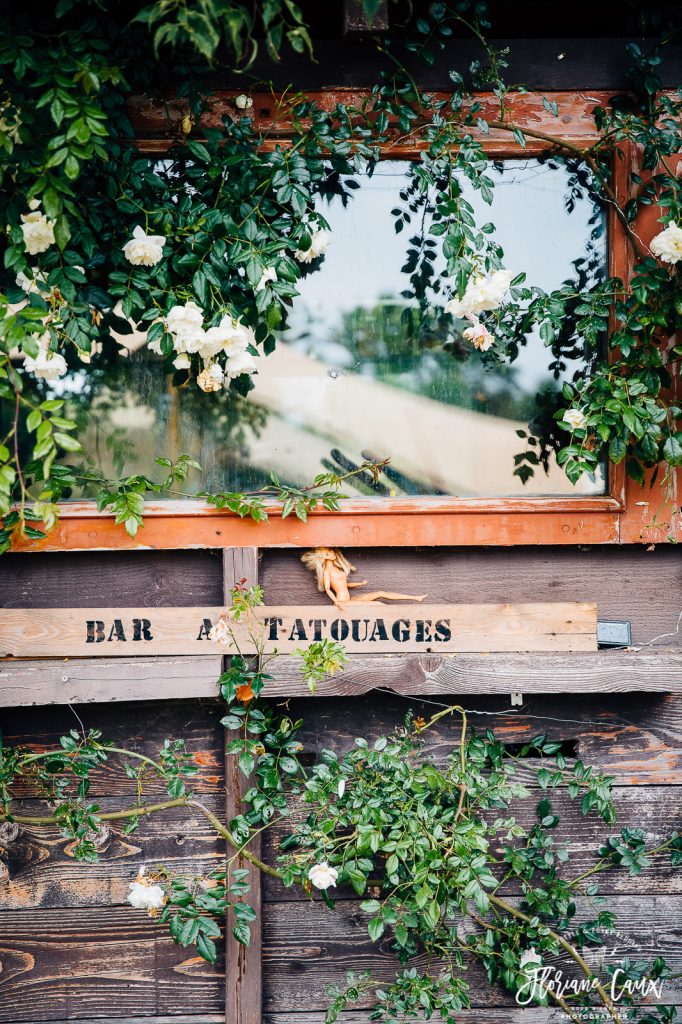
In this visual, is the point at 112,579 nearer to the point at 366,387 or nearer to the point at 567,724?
the point at 366,387

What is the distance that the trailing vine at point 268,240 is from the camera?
6.45 ft

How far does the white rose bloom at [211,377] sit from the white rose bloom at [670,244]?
1.21 metres

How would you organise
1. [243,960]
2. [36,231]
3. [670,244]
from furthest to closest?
[243,960] < [670,244] < [36,231]

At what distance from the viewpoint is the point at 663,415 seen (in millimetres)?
2070

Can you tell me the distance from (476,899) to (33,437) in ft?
5.71

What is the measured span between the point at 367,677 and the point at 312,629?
21cm

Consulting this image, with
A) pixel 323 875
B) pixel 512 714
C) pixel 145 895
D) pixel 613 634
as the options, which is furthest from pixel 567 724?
pixel 145 895

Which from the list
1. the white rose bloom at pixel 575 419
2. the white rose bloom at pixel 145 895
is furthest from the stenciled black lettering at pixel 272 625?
the white rose bloom at pixel 575 419

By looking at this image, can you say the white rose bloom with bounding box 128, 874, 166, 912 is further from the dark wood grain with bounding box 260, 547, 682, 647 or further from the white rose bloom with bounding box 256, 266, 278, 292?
the white rose bloom with bounding box 256, 266, 278, 292

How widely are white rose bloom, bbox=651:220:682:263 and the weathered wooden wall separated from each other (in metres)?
0.82

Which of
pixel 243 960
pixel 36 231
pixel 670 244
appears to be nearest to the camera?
pixel 36 231

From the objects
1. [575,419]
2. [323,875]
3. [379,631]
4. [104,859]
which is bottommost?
[104,859]

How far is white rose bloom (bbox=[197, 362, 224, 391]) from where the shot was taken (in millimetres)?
2051

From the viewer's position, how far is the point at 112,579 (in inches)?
88.0
